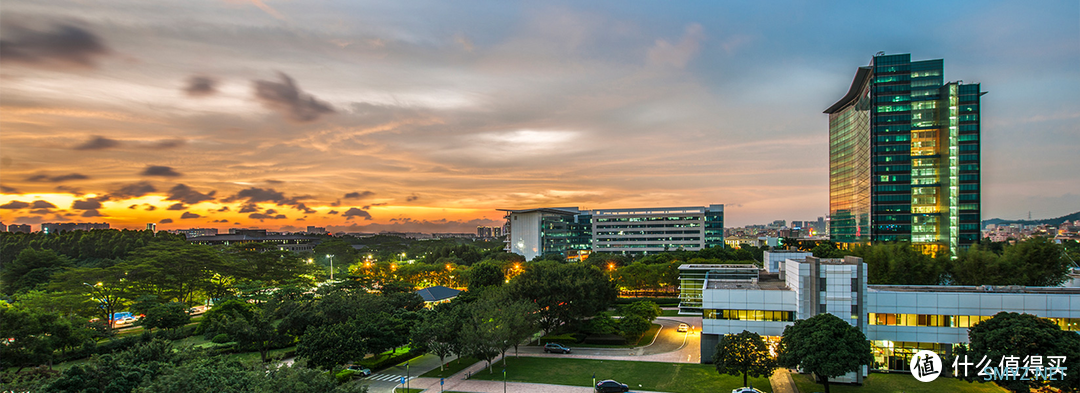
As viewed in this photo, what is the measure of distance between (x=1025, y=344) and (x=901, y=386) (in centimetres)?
875

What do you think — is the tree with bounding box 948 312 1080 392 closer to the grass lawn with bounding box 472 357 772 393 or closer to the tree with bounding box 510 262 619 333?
the grass lawn with bounding box 472 357 772 393

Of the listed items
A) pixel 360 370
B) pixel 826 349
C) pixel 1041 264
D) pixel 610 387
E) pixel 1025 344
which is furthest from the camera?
pixel 1041 264

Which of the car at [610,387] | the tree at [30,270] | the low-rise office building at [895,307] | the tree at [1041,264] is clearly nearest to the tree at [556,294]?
the car at [610,387]

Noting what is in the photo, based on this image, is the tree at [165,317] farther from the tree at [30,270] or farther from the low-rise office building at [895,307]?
the low-rise office building at [895,307]

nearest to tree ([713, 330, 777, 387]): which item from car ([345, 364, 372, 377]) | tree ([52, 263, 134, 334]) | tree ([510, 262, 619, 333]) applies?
tree ([510, 262, 619, 333])

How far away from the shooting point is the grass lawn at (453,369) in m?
41.6

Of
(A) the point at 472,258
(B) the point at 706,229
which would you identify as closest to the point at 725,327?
(A) the point at 472,258

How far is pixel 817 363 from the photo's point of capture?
3172 cm

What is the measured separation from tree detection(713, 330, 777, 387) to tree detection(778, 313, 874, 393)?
4.36 feet

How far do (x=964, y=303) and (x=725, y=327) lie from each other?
17.2m

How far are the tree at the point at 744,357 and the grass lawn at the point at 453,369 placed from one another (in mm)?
21753

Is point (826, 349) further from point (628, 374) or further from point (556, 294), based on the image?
point (556, 294)

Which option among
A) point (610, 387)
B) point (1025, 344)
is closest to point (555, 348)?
point (610, 387)

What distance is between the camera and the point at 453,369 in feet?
143
